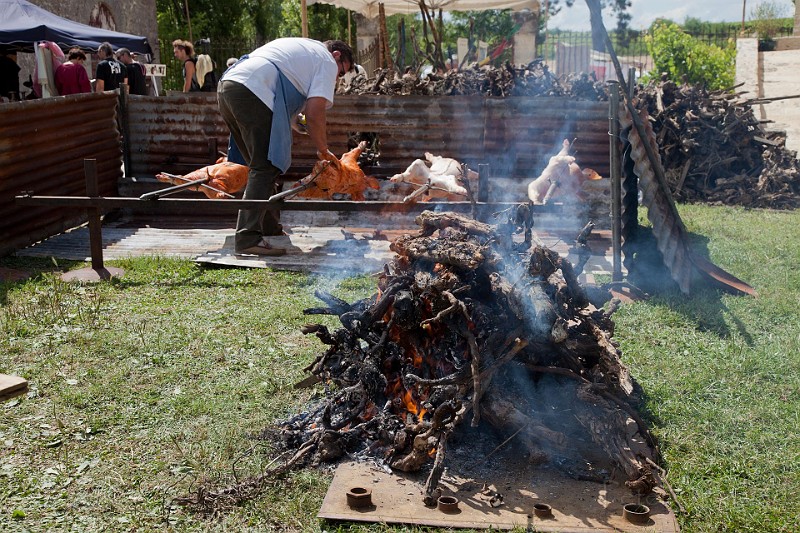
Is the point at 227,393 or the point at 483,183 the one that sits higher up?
the point at 483,183

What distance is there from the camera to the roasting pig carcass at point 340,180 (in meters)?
9.95

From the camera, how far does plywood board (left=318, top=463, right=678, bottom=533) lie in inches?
137

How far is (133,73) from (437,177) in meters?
7.73

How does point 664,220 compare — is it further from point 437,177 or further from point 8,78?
point 8,78

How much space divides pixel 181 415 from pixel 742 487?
3085 millimetres

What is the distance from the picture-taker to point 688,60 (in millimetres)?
20859

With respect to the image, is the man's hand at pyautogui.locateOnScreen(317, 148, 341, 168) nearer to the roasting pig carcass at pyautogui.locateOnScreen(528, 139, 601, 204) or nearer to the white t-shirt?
the white t-shirt

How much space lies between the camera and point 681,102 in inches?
539

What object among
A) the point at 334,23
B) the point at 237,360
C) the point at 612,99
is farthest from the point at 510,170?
the point at 334,23

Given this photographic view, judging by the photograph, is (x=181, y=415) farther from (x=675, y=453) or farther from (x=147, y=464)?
(x=675, y=453)

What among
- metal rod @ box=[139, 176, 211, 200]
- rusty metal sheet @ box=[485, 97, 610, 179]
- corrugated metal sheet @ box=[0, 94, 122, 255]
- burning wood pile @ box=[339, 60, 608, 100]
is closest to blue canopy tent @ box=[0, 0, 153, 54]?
corrugated metal sheet @ box=[0, 94, 122, 255]

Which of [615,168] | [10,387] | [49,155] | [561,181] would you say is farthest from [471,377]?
[49,155]

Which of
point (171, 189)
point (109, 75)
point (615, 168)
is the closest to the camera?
point (615, 168)

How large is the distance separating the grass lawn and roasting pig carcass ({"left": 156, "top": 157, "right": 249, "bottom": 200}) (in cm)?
160
